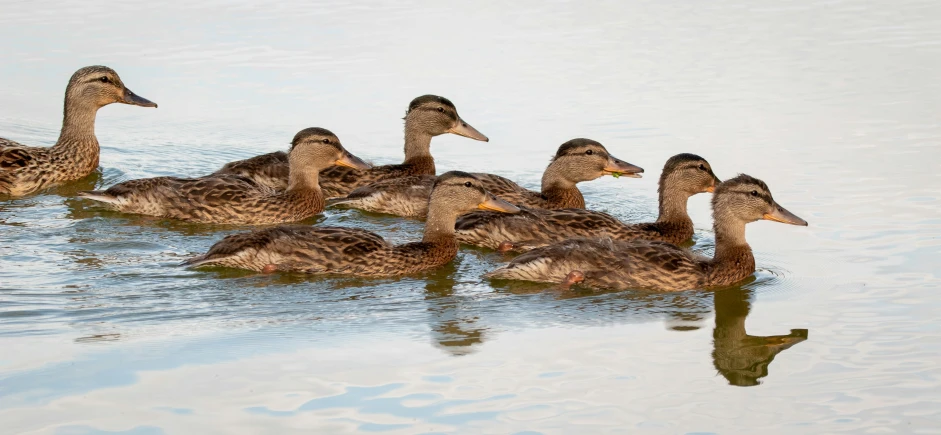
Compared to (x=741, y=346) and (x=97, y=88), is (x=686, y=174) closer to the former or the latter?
(x=741, y=346)

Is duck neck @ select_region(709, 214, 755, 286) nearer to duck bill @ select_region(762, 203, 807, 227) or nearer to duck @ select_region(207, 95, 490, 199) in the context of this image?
duck bill @ select_region(762, 203, 807, 227)

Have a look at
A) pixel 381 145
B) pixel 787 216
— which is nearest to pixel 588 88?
pixel 381 145

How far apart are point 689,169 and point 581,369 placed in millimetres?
4141

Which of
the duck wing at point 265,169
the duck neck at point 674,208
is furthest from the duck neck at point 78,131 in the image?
the duck neck at point 674,208

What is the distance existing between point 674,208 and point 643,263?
193 cm

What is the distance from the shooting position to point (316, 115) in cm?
1516

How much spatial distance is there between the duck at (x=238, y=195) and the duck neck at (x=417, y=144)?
109 cm

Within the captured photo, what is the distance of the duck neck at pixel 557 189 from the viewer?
12.3 meters

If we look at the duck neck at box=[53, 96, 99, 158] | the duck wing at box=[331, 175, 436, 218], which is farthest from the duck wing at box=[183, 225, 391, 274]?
the duck neck at box=[53, 96, 99, 158]

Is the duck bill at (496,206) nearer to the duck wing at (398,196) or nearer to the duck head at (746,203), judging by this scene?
the duck wing at (398,196)

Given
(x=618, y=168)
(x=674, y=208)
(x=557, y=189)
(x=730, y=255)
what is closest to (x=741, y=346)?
(x=730, y=255)

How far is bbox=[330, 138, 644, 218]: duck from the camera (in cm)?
1215

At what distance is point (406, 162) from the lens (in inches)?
531

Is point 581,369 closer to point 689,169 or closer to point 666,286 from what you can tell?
A: point 666,286
